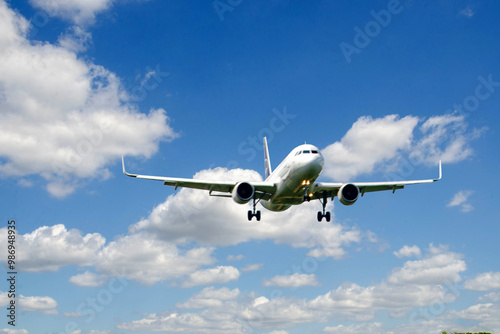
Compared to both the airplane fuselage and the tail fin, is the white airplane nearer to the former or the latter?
the airplane fuselage

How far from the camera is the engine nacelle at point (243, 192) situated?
42.4m

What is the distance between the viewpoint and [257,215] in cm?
4719

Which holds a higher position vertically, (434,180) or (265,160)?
(265,160)

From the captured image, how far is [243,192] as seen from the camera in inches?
1681

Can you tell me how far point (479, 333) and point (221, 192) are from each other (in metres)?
46.6

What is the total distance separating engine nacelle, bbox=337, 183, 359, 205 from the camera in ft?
142

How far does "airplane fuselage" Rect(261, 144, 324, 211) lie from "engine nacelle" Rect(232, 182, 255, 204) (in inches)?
86.2

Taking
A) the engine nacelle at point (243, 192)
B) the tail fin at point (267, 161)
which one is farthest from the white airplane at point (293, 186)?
the tail fin at point (267, 161)

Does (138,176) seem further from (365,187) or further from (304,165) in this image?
(365,187)

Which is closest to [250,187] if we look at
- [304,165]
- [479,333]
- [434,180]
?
[304,165]

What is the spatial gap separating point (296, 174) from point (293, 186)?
1.97 metres

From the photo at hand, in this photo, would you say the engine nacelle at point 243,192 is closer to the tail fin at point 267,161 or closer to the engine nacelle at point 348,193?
the engine nacelle at point 348,193

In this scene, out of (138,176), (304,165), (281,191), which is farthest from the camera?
(138,176)

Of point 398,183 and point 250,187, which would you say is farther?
point 398,183
